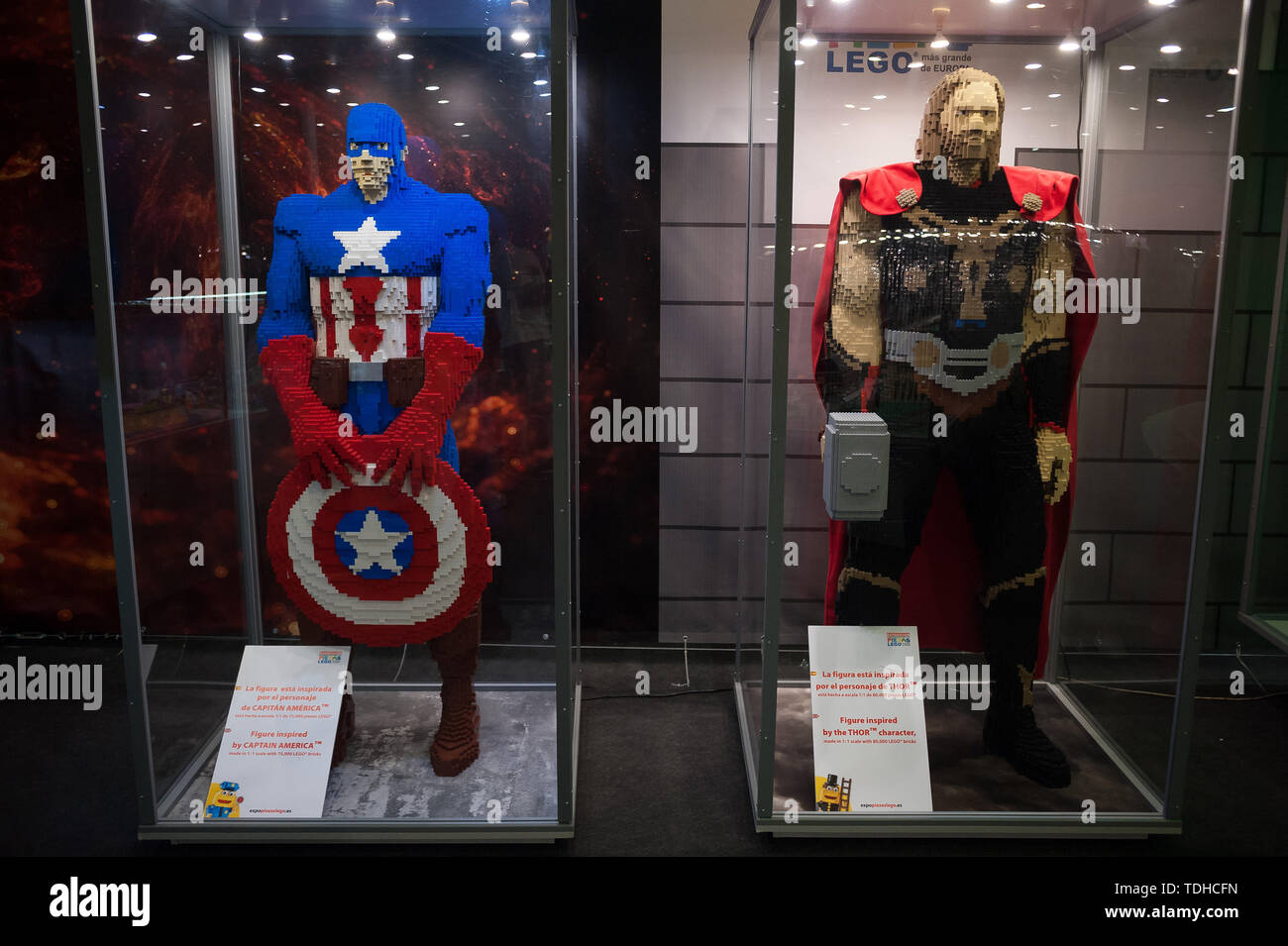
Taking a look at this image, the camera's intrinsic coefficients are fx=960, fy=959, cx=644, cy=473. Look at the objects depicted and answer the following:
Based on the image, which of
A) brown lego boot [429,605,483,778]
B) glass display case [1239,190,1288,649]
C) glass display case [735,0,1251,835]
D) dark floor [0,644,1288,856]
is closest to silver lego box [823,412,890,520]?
glass display case [735,0,1251,835]

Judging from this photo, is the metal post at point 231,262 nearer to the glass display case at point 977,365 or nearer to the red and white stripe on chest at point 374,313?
the red and white stripe on chest at point 374,313

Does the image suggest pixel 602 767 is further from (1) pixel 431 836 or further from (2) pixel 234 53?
(2) pixel 234 53

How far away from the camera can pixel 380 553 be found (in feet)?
8.00

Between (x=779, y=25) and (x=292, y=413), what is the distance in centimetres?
145

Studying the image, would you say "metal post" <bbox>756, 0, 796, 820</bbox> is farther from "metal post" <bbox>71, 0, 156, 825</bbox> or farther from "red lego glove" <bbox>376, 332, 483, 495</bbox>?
"metal post" <bbox>71, 0, 156, 825</bbox>

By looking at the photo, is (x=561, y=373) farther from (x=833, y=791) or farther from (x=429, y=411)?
(x=833, y=791)

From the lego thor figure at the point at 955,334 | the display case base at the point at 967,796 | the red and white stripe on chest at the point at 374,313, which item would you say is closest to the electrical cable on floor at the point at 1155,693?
the display case base at the point at 967,796

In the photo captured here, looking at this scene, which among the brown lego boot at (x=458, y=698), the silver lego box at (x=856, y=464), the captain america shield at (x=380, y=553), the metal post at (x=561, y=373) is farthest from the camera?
the brown lego boot at (x=458, y=698)

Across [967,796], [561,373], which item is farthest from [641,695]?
[561,373]

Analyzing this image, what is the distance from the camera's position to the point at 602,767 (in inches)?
111

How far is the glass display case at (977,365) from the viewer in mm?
2311

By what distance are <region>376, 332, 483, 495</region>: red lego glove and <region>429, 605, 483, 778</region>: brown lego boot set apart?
0.43 m

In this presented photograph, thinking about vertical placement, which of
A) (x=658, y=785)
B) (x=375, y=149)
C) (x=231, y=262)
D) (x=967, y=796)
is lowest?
(x=658, y=785)

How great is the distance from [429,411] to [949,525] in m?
1.42
